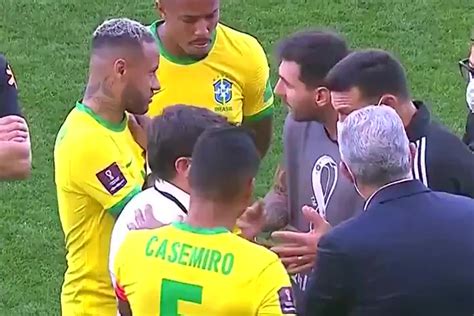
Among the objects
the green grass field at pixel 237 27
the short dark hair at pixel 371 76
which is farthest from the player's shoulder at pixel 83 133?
the green grass field at pixel 237 27

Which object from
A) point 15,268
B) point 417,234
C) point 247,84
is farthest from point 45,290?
point 417,234

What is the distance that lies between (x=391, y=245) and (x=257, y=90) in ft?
7.15

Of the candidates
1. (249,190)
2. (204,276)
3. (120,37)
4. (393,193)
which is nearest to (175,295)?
(204,276)

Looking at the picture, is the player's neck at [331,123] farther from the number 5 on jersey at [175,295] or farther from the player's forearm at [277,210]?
the number 5 on jersey at [175,295]

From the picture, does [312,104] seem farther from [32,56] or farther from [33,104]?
[32,56]

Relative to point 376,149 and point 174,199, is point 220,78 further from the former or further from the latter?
point 376,149

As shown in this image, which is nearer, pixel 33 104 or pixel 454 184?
pixel 454 184

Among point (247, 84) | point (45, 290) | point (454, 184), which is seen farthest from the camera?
point (45, 290)

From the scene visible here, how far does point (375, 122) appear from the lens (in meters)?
3.84

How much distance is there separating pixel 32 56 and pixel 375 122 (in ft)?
23.8

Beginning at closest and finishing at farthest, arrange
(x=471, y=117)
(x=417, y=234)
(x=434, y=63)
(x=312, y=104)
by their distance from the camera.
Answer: (x=417, y=234) → (x=312, y=104) → (x=471, y=117) → (x=434, y=63)

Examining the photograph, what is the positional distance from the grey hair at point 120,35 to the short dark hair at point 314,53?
1.82 ft

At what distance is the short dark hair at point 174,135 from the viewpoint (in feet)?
13.5

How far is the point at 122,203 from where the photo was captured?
15.4 ft
